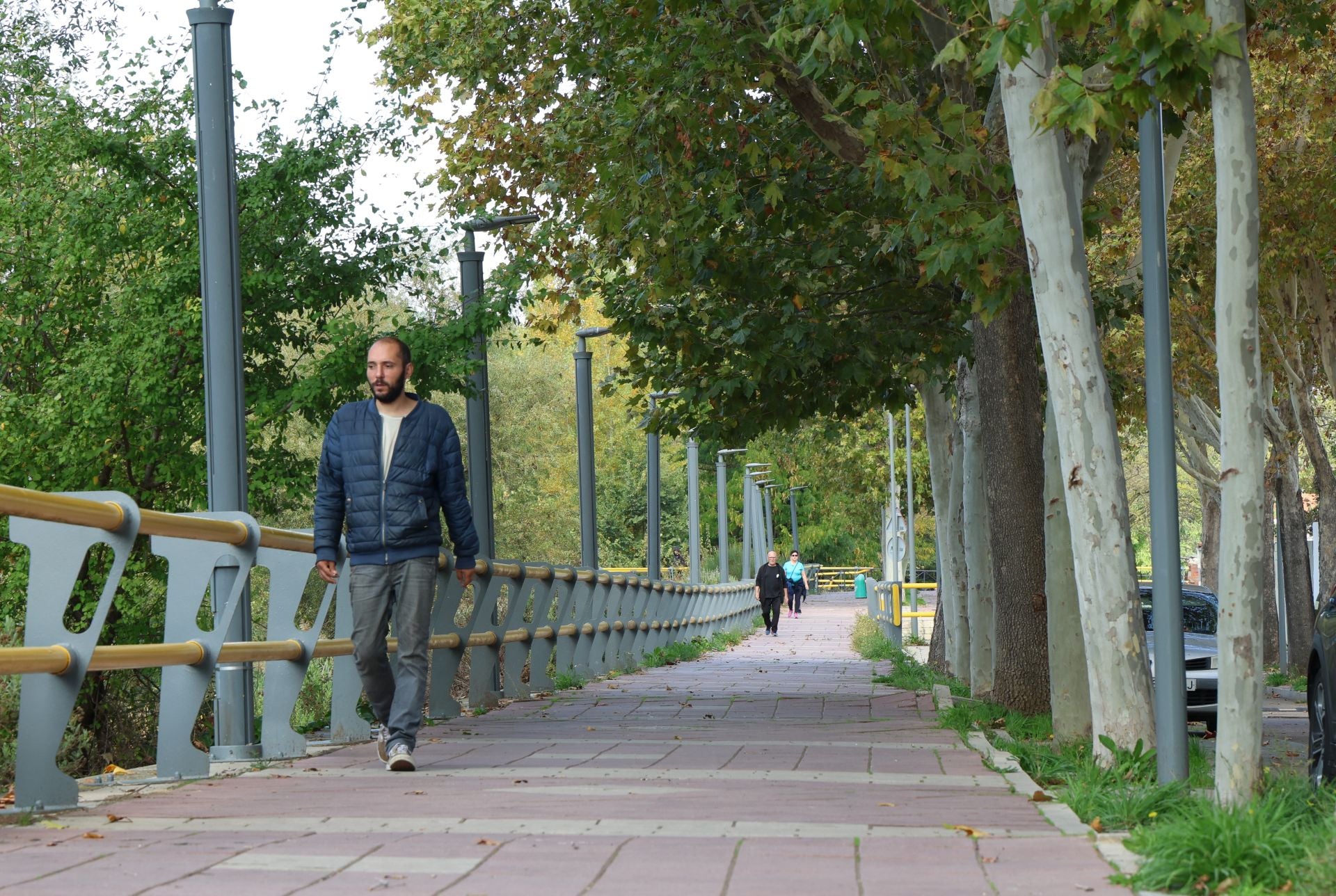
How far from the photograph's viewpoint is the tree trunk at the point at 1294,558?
81.3 ft

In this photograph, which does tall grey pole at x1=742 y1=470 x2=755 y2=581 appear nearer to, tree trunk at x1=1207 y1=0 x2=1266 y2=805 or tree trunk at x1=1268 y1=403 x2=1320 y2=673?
tree trunk at x1=1268 y1=403 x2=1320 y2=673

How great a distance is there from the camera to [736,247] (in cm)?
1489

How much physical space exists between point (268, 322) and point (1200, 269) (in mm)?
11847

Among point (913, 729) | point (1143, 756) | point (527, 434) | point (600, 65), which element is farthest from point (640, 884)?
point (527, 434)

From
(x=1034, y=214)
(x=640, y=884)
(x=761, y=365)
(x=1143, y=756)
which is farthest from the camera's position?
(x=761, y=365)

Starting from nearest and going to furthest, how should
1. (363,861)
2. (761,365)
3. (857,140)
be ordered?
(363,861) < (857,140) < (761,365)

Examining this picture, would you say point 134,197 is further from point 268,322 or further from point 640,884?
point 640,884

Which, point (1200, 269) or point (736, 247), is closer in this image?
point (736, 247)

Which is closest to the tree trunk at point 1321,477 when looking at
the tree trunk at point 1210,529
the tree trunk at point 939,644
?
the tree trunk at point 939,644

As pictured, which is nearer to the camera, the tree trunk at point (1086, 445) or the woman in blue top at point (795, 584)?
the tree trunk at point (1086, 445)

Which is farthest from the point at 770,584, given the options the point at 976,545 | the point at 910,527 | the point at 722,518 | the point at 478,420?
the point at 976,545

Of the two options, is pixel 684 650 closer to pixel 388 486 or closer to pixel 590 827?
pixel 388 486

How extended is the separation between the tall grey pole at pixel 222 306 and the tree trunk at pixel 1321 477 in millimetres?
17617

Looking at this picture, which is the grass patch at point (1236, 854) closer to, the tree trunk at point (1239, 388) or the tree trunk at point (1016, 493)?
the tree trunk at point (1239, 388)
